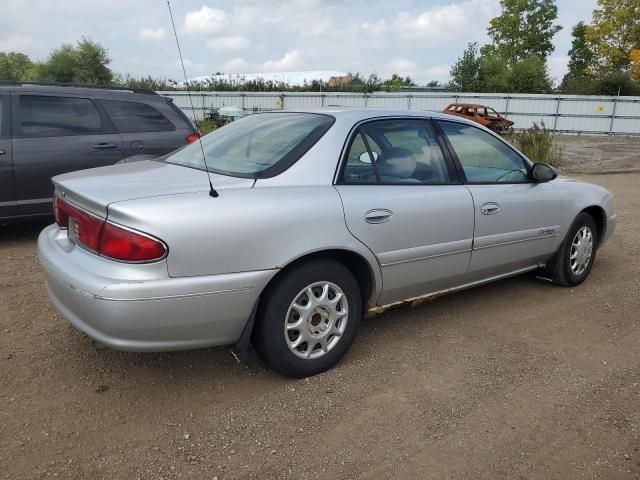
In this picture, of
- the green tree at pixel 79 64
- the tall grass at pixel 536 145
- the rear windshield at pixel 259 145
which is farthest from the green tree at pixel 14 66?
the rear windshield at pixel 259 145

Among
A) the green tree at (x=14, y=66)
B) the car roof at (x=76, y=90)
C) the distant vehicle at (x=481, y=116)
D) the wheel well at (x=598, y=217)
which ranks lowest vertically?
the wheel well at (x=598, y=217)

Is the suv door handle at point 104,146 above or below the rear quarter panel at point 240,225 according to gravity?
above

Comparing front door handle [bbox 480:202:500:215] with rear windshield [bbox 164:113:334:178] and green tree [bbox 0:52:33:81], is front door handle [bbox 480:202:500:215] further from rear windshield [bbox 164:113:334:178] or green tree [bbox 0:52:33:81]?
green tree [bbox 0:52:33:81]

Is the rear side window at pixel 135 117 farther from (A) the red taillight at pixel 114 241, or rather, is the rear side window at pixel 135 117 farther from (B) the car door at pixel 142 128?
(A) the red taillight at pixel 114 241

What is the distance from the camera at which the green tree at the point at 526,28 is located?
161 ft

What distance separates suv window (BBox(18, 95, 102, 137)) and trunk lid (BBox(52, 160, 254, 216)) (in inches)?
115

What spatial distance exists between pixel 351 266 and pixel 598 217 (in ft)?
9.63

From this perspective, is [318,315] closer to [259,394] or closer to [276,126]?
[259,394]

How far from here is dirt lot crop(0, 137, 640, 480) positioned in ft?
7.99

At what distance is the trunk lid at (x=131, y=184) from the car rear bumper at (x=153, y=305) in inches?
11.9

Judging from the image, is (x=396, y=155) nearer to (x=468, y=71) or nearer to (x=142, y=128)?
(x=142, y=128)

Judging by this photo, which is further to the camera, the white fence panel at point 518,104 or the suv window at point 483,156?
the white fence panel at point 518,104

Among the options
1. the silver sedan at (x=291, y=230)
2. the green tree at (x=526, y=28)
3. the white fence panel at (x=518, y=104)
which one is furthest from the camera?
the green tree at (x=526, y=28)

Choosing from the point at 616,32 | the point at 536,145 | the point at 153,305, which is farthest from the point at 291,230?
the point at 616,32
